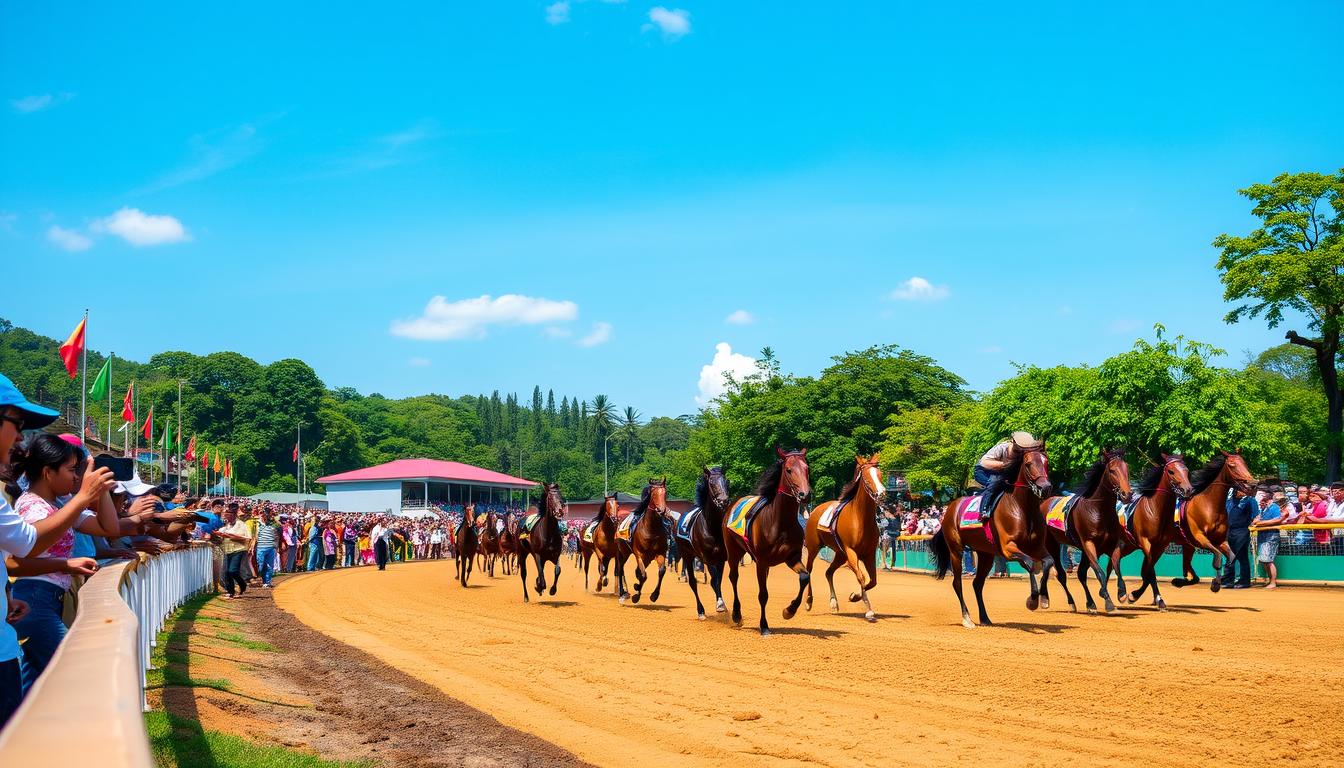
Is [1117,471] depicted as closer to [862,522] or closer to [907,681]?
[862,522]

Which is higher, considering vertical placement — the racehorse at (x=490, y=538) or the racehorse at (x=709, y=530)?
the racehorse at (x=709, y=530)

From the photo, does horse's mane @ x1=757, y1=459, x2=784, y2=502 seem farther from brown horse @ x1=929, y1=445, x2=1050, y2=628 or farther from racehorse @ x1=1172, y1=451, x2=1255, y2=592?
racehorse @ x1=1172, y1=451, x2=1255, y2=592

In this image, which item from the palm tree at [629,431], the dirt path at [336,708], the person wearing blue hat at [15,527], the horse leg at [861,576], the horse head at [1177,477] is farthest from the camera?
the palm tree at [629,431]

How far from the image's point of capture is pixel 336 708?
916 centimetres

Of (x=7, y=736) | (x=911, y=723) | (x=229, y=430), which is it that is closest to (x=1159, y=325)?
(x=911, y=723)

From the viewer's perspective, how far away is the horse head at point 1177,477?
52.0ft

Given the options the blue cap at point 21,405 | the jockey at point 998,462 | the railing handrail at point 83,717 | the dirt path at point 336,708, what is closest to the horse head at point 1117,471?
the jockey at point 998,462

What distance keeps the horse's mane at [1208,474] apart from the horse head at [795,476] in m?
7.05

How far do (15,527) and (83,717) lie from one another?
232 centimetres

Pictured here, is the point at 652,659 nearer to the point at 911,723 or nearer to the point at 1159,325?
the point at 911,723

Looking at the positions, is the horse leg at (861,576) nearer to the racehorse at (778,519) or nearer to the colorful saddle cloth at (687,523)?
the racehorse at (778,519)

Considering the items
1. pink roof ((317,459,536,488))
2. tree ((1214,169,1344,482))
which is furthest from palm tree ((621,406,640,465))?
tree ((1214,169,1344,482))

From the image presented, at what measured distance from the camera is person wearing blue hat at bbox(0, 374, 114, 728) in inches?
159

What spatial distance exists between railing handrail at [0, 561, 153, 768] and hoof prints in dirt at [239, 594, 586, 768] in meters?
4.28
